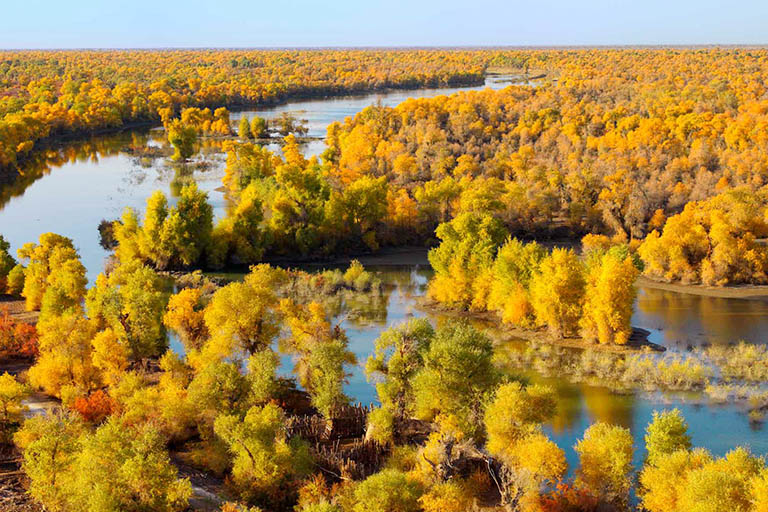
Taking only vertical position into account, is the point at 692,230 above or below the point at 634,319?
above

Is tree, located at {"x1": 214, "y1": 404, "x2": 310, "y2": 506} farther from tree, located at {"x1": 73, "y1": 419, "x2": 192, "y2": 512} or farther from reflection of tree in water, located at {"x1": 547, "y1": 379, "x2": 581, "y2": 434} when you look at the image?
reflection of tree in water, located at {"x1": 547, "y1": 379, "x2": 581, "y2": 434}

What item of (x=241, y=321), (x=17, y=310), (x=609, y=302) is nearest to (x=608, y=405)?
(x=609, y=302)

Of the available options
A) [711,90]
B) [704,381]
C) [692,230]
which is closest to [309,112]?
[711,90]

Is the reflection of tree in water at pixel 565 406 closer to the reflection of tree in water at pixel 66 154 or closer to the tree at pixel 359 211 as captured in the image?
the tree at pixel 359 211

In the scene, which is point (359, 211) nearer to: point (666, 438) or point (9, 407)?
point (9, 407)

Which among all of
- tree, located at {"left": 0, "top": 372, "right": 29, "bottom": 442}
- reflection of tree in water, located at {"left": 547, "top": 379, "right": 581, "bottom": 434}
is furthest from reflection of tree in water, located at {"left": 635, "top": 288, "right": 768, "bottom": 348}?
tree, located at {"left": 0, "top": 372, "right": 29, "bottom": 442}

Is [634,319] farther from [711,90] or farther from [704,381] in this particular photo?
[711,90]

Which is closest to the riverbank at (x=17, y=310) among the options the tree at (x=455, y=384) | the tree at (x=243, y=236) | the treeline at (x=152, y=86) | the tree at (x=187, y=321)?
the tree at (x=187, y=321)
